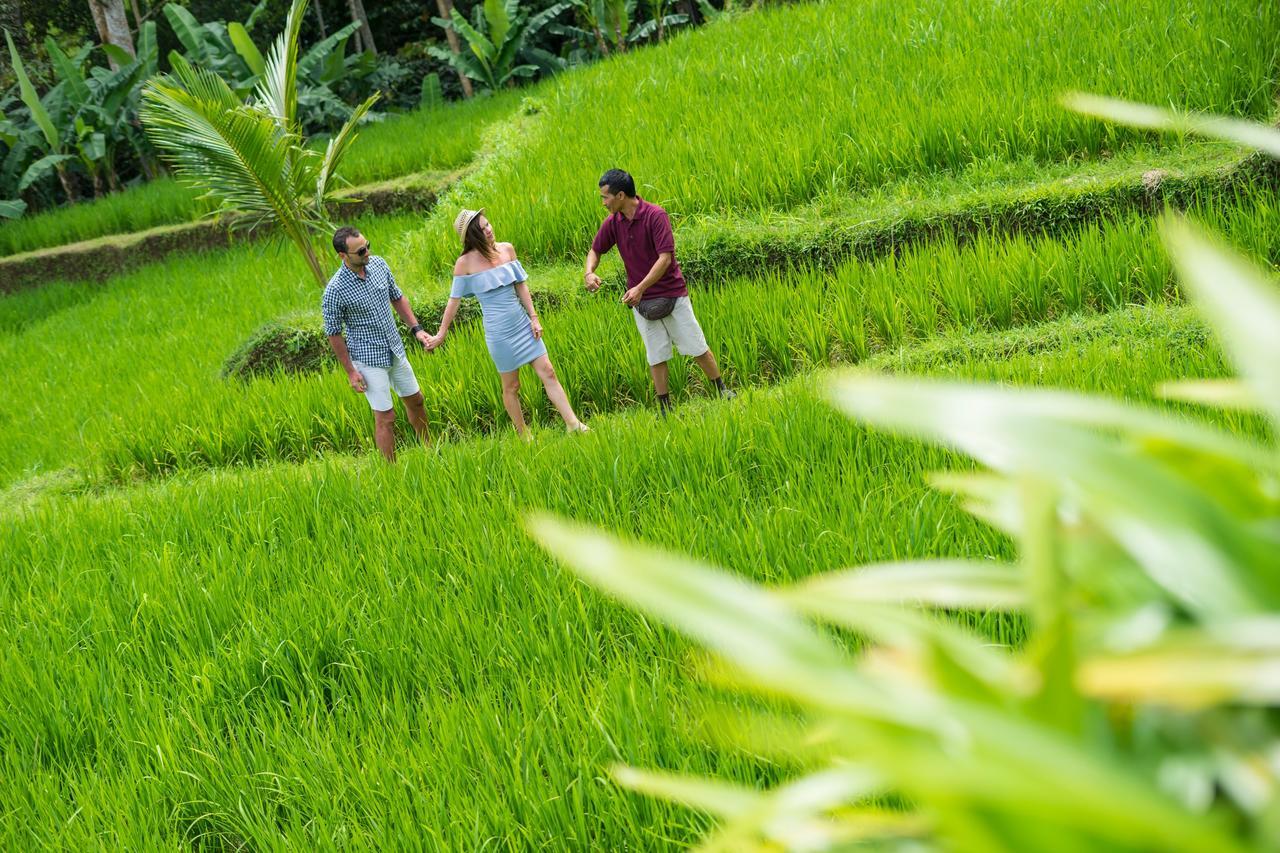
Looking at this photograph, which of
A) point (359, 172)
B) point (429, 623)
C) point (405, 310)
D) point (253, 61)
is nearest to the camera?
point (429, 623)

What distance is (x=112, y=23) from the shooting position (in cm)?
1134

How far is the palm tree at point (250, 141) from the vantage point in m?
5.28

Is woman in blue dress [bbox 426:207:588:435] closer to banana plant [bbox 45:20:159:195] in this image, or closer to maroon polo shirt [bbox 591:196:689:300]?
maroon polo shirt [bbox 591:196:689:300]

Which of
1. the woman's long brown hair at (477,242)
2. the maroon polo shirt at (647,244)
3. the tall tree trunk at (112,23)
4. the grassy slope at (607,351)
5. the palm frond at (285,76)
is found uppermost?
the tall tree trunk at (112,23)

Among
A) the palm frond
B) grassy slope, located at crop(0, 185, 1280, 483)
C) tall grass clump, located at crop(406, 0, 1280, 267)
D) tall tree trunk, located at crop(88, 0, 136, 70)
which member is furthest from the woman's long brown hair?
tall tree trunk, located at crop(88, 0, 136, 70)

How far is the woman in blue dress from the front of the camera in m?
4.25

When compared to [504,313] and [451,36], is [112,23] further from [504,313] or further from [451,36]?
[504,313]

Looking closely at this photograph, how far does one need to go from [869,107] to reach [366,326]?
3.24 meters

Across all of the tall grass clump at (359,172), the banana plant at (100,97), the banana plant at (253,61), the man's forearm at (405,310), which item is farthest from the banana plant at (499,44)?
the man's forearm at (405,310)

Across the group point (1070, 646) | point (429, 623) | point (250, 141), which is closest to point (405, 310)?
point (250, 141)

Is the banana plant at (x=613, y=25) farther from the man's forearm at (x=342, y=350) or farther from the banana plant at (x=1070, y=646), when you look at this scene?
the banana plant at (x=1070, y=646)

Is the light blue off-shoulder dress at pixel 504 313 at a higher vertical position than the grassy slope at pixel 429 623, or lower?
higher

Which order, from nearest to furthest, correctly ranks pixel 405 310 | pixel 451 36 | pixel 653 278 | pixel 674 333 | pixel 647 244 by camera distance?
pixel 653 278
pixel 647 244
pixel 674 333
pixel 405 310
pixel 451 36

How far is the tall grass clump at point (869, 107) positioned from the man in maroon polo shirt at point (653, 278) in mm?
1657
